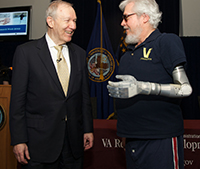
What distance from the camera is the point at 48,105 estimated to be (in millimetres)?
1398

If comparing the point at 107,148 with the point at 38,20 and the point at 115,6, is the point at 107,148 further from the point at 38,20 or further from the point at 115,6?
the point at 38,20

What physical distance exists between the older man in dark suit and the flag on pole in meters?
3.23

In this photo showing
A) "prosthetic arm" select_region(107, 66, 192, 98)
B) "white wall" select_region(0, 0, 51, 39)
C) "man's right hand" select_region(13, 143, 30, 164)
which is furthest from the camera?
"white wall" select_region(0, 0, 51, 39)

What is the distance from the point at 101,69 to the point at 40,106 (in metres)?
3.52

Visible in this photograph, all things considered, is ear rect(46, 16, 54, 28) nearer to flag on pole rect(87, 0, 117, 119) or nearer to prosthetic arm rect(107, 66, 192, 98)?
prosthetic arm rect(107, 66, 192, 98)

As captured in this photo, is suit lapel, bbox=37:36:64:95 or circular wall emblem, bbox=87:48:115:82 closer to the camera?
suit lapel, bbox=37:36:64:95

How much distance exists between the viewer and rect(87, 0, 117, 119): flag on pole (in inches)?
190

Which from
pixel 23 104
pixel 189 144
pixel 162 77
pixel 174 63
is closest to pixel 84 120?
pixel 23 104

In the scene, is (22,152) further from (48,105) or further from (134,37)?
(134,37)

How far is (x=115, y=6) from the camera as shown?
16.5ft

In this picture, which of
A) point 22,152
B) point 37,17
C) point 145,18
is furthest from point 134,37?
point 37,17

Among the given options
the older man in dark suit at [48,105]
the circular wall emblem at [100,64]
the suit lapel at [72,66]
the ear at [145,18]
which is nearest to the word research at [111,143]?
the older man in dark suit at [48,105]

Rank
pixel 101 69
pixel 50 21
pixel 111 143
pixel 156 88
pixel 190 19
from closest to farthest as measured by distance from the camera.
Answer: pixel 156 88, pixel 50 21, pixel 111 143, pixel 101 69, pixel 190 19

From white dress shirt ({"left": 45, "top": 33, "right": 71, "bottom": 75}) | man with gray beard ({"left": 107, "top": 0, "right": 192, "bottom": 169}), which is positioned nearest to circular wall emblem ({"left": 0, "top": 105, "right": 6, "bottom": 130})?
white dress shirt ({"left": 45, "top": 33, "right": 71, "bottom": 75})
